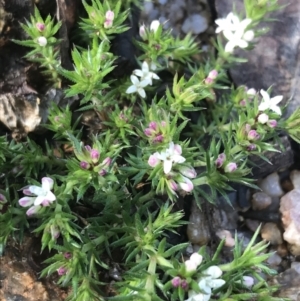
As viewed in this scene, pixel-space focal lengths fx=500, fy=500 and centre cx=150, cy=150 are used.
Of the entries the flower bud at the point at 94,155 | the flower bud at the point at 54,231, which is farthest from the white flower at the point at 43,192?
the flower bud at the point at 94,155

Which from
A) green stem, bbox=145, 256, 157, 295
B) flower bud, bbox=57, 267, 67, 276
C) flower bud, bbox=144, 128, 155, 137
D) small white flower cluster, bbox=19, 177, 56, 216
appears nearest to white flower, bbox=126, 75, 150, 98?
flower bud, bbox=144, 128, 155, 137

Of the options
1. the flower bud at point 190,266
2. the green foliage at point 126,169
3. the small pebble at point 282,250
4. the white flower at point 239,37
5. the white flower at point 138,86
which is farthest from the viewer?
the small pebble at point 282,250

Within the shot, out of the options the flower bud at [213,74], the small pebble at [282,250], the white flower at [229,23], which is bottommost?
the small pebble at [282,250]

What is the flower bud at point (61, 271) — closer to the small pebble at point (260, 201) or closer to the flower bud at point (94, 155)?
the flower bud at point (94, 155)

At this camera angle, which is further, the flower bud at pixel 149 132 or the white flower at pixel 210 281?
the flower bud at pixel 149 132

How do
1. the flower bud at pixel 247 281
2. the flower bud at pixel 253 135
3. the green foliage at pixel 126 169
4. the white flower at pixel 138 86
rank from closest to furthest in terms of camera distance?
the green foliage at pixel 126 169
the flower bud at pixel 247 281
the flower bud at pixel 253 135
the white flower at pixel 138 86

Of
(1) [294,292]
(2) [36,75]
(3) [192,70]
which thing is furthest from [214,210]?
(2) [36,75]

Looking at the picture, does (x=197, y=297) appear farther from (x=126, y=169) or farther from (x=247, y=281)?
(x=126, y=169)
